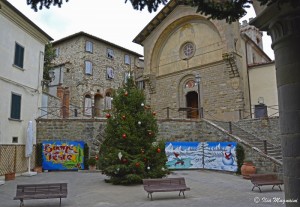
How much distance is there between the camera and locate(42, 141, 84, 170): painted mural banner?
17.0 meters

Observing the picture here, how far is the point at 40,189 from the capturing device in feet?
26.8

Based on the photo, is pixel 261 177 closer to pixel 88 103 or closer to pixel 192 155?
pixel 192 155

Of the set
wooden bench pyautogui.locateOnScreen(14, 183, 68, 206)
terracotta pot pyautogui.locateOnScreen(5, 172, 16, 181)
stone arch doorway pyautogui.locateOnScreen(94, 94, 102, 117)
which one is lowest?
terracotta pot pyautogui.locateOnScreen(5, 172, 16, 181)

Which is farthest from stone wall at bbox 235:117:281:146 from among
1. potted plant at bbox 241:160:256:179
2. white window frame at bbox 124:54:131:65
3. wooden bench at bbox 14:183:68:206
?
white window frame at bbox 124:54:131:65

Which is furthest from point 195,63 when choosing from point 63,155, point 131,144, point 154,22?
point 131,144

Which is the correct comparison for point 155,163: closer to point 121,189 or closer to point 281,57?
point 121,189

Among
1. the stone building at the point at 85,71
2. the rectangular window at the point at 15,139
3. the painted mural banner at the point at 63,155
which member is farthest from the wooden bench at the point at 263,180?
the stone building at the point at 85,71

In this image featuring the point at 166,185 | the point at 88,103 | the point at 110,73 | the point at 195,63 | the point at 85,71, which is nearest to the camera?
the point at 166,185

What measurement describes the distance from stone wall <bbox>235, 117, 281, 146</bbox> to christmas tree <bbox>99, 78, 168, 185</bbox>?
7.68 meters

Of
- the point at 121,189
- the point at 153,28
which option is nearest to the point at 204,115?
the point at 153,28

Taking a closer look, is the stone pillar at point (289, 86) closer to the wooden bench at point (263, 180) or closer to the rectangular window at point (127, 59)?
the wooden bench at point (263, 180)

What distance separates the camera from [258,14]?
3.48 m

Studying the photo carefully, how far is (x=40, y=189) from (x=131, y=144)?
4759 millimetres

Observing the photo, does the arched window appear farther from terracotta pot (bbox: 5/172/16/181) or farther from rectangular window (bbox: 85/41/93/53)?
terracotta pot (bbox: 5/172/16/181)
